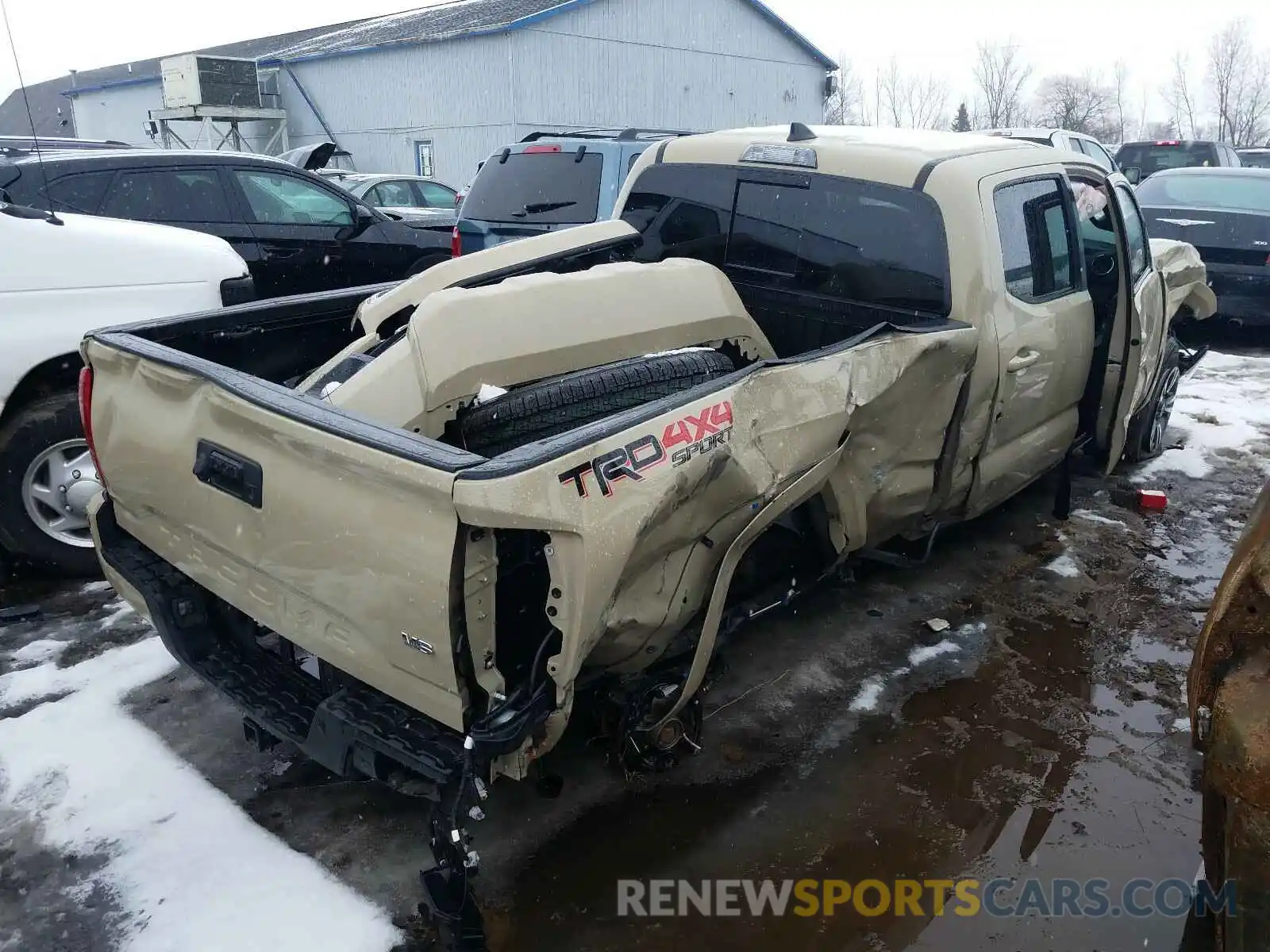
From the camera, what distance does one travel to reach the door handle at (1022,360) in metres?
4.04

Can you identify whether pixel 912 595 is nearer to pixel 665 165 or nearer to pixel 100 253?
pixel 665 165

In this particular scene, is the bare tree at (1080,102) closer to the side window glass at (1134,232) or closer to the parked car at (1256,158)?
the parked car at (1256,158)

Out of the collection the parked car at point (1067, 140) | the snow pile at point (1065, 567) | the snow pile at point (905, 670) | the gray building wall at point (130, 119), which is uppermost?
the gray building wall at point (130, 119)

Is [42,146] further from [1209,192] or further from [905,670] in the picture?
[1209,192]

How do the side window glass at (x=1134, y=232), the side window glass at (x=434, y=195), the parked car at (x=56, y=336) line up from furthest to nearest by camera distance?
the side window glass at (x=434, y=195) → the side window glass at (x=1134, y=232) → the parked car at (x=56, y=336)

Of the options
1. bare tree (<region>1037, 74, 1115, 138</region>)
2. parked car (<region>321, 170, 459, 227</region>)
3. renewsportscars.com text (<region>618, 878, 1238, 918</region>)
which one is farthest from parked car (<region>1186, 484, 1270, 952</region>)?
bare tree (<region>1037, 74, 1115, 138</region>)

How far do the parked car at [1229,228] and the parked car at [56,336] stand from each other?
9410mm

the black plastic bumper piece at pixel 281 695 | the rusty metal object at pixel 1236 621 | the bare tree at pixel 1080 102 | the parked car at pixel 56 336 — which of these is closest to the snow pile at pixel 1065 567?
the rusty metal object at pixel 1236 621

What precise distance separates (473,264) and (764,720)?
84.0 inches

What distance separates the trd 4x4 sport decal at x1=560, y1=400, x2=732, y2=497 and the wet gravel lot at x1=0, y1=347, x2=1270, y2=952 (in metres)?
1.29

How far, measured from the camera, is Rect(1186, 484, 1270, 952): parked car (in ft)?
6.04

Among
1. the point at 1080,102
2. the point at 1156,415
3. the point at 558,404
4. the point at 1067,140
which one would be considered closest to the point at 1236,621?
the point at 558,404

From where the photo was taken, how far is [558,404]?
3.04 metres

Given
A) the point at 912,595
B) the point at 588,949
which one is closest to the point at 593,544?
the point at 588,949
